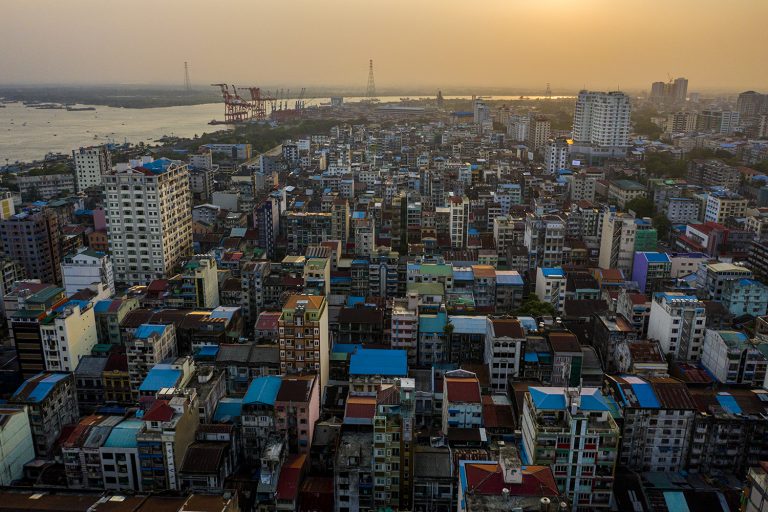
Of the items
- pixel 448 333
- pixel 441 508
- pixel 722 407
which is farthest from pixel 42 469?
pixel 722 407

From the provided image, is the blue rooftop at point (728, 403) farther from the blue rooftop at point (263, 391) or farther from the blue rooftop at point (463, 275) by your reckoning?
the blue rooftop at point (263, 391)

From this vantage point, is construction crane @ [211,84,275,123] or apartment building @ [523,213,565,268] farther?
construction crane @ [211,84,275,123]

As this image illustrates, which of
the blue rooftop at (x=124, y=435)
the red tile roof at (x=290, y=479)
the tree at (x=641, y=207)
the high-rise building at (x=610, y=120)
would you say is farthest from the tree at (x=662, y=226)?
the blue rooftop at (x=124, y=435)

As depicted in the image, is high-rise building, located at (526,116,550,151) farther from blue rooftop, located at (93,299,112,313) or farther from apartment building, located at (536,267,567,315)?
blue rooftop, located at (93,299,112,313)

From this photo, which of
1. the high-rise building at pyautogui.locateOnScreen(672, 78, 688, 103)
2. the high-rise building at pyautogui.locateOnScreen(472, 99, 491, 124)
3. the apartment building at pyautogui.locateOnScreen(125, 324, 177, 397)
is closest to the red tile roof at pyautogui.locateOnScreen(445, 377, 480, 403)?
the apartment building at pyautogui.locateOnScreen(125, 324, 177, 397)

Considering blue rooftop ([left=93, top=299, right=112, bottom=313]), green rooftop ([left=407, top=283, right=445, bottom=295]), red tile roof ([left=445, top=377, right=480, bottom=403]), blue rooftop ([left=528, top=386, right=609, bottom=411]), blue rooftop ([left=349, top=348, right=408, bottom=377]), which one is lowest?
blue rooftop ([left=349, top=348, right=408, bottom=377])

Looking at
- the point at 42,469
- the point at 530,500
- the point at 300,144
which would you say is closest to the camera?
the point at 530,500

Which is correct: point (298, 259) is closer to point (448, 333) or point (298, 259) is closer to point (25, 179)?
point (448, 333)

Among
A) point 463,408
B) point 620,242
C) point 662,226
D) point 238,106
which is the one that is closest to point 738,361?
point 463,408
